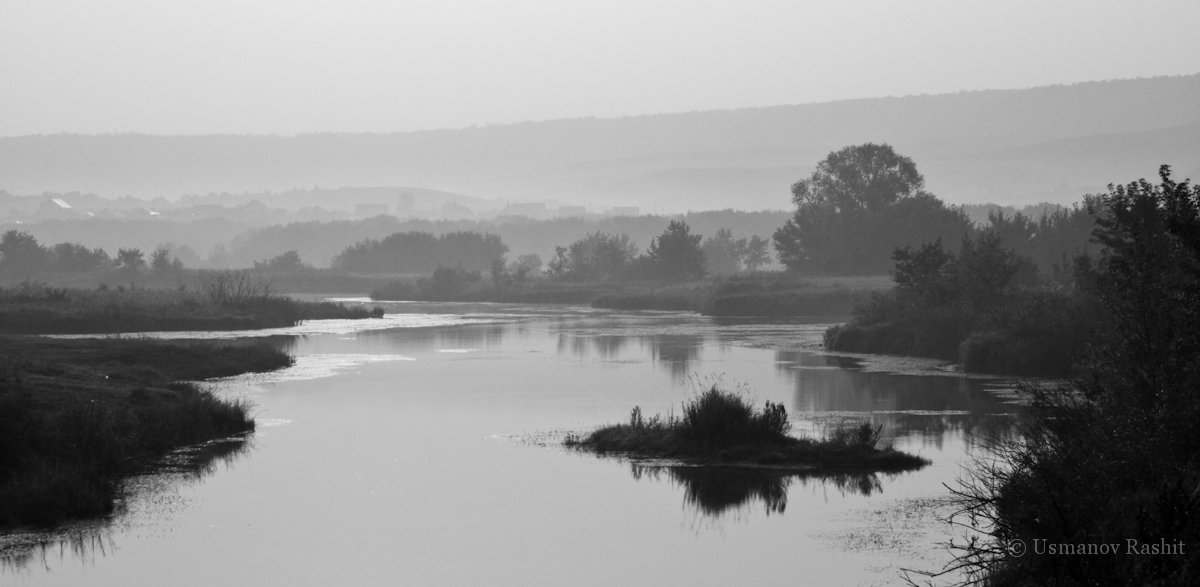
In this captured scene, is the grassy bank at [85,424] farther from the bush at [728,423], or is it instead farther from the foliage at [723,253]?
the foliage at [723,253]

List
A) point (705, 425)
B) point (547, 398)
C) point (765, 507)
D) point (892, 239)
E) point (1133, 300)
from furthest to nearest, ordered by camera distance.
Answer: point (892, 239), point (547, 398), point (705, 425), point (765, 507), point (1133, 300)

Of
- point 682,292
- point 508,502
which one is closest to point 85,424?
point 508,502

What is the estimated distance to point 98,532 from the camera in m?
19.5

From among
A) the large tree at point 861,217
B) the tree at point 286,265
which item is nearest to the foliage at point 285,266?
the tree at point 286,265

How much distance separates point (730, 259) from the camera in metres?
130

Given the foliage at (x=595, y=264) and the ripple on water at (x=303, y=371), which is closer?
the ripple on water at (x=303, y=371)

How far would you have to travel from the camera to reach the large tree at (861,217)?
9319cm

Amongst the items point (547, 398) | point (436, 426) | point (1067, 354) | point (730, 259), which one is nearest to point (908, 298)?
point (1067, 354)

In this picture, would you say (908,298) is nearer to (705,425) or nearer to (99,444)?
(705,425)

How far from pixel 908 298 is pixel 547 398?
19.4 metres

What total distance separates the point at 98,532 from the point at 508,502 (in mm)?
5480

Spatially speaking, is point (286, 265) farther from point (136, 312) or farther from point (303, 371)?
point (303, 371)

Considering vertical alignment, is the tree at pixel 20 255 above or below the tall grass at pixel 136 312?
above

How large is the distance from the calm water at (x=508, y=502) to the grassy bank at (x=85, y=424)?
2.17 ft
